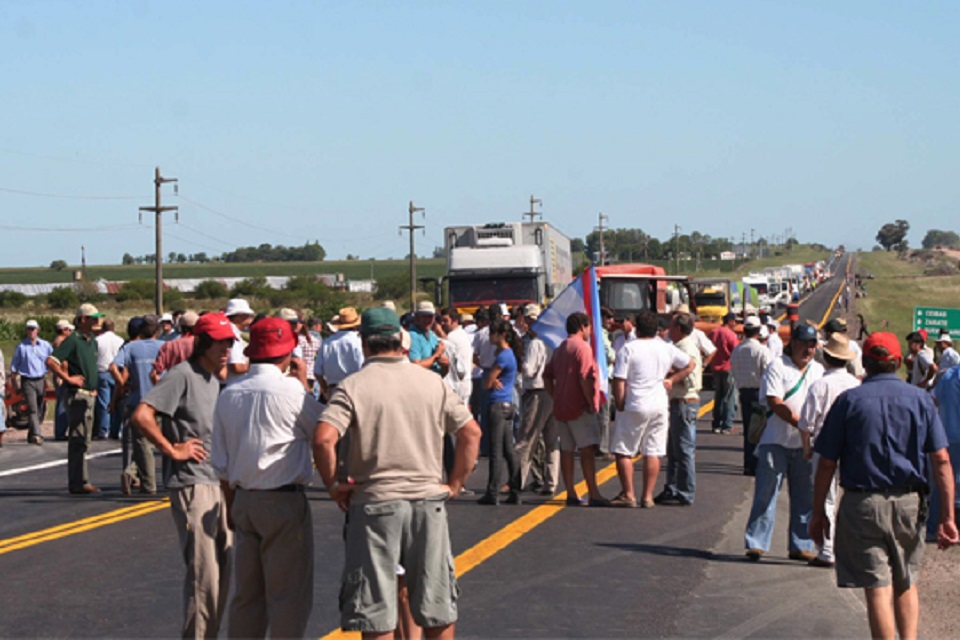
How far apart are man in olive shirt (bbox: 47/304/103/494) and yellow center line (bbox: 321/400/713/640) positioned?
Result: 4.93 meters

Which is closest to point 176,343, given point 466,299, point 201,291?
point 466,299

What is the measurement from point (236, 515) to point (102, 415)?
15978 mm

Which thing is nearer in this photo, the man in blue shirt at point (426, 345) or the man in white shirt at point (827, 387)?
the man in white shirt at point (827, 387)

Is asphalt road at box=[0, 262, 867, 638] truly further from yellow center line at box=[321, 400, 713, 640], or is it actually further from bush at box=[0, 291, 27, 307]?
bush at box=[0, 291, 27, 307]

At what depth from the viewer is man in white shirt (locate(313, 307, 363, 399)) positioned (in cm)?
1308

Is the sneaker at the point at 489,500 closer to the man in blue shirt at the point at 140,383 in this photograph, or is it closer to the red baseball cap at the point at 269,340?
the man in blue shirt at the point at 140,383

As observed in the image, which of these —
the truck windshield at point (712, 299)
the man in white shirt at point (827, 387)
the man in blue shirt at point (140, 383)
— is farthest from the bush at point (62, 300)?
the man in white shirt at point (827, 387)

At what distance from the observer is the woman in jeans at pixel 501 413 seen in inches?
515

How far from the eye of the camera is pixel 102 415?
21656mm

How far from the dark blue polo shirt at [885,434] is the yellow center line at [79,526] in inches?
280

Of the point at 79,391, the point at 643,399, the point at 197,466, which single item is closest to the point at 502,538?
the point at 643,399

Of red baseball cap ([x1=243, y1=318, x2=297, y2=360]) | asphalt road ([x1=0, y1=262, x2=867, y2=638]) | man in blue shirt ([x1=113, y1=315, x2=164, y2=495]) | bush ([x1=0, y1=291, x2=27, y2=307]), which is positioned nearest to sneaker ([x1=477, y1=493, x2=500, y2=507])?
asphalt road ([x1=0, y1=262, x2=867, y2=638])

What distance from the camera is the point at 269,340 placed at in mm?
6527

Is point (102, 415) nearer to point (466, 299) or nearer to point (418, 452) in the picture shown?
point (466, 299)
